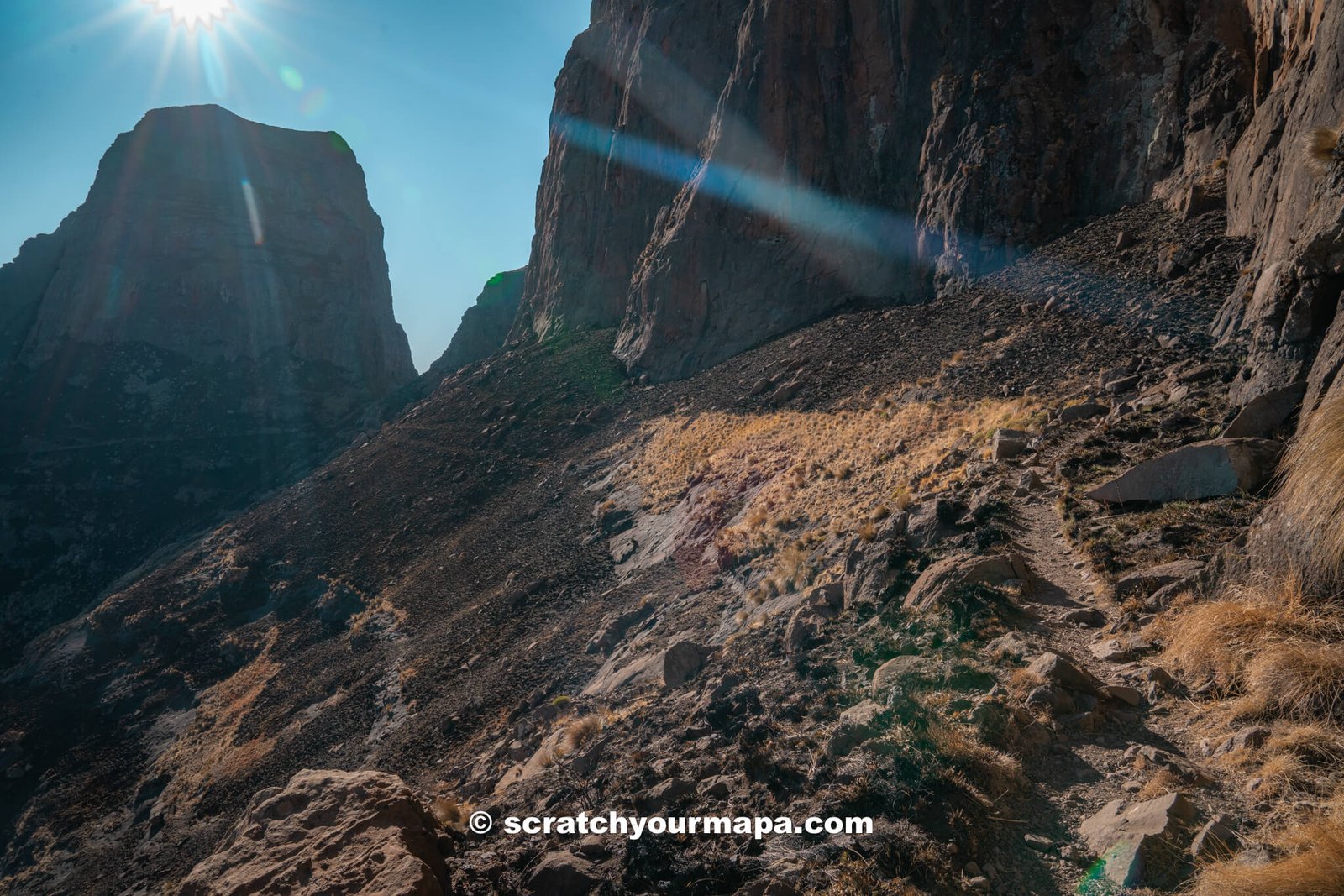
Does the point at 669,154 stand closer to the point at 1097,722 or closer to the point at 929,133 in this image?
the point at 929,133

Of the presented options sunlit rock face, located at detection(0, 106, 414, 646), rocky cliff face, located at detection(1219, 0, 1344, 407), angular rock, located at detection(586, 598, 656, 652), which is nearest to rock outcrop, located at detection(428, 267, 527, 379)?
sunlit rock face, located at detection(0, 106, 414, 646)

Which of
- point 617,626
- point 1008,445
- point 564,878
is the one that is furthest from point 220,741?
point 1008,445

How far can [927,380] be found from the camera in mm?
19391

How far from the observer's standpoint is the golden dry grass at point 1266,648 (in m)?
4.56

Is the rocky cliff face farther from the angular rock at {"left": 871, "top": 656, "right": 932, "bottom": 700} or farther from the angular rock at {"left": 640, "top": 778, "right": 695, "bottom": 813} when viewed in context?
the angular rock at {"left": 640, "top": 778, "right": 695, "bottom": 813}

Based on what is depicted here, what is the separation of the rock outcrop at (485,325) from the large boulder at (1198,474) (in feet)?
222

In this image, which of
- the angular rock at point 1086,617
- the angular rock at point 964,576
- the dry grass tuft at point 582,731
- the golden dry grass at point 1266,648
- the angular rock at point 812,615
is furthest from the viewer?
the dry grass tuft at point 582,731

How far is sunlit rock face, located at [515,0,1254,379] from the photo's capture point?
20906 millimetres

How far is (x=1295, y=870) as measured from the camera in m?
3.20

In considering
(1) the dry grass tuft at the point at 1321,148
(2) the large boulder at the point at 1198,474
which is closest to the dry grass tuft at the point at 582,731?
(2) the large boulder at the point at 1198,474

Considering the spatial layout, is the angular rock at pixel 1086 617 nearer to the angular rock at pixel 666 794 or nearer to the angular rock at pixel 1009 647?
Result: the angular rock at pixel 1009 647

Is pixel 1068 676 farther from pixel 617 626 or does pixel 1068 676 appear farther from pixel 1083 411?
pixel 617 626

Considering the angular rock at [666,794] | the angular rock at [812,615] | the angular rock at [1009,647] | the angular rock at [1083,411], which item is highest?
the angular rock at [1083,411]

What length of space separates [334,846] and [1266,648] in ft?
24.6
